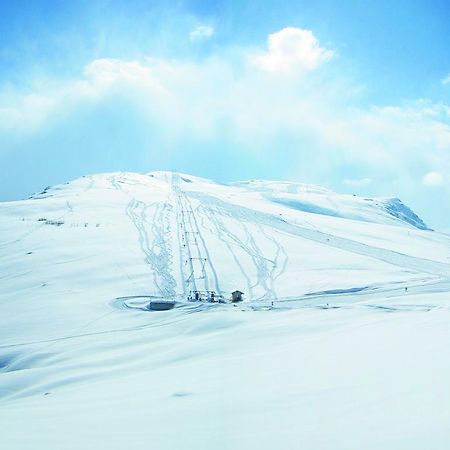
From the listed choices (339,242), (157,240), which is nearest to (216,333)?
(157,240)

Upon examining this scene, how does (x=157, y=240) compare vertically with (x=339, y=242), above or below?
above

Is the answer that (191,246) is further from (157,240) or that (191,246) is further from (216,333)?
(216,333)

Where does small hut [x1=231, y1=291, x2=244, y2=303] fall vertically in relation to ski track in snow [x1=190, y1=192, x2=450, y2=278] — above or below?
below

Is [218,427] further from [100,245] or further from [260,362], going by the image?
[100,245]

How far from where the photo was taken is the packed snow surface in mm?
8047

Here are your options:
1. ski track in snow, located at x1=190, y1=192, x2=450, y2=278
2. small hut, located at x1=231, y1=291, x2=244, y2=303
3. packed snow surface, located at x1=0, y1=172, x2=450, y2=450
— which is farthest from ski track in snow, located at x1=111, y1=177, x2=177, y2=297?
ski track in snow, located at x1=190, y1=192, x2=450, y2=278

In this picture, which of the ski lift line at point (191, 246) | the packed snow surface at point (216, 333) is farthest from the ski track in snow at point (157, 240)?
the ski lift line at point (191, 246)

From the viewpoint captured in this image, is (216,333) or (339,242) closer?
(216,333)

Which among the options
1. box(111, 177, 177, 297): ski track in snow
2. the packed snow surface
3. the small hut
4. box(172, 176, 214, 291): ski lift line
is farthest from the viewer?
box(172, 176, 214, 291): ski lift line

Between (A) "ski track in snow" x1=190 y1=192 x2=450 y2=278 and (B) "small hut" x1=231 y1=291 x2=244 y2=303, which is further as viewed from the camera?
(A) "ski track in snow" x1=190 y1=192 x2=450 y2=278

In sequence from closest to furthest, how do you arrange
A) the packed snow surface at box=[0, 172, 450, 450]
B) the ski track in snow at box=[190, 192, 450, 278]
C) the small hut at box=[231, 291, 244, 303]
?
the packed snow surface at box=[0, 172, 450, 450]
the small hut at box=[231, 291, 244, 303]
the ski track in snow at box=[190, 192, 450, 278]

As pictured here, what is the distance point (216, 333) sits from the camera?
Result: 2453 centimetres

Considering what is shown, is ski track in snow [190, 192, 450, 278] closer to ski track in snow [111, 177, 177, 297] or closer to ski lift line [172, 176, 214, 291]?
ski lift line [172, 176, 214, 291]

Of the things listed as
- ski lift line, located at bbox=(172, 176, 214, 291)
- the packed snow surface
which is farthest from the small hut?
ski lift line, located at bbox=(172, 176, 214, 291)
